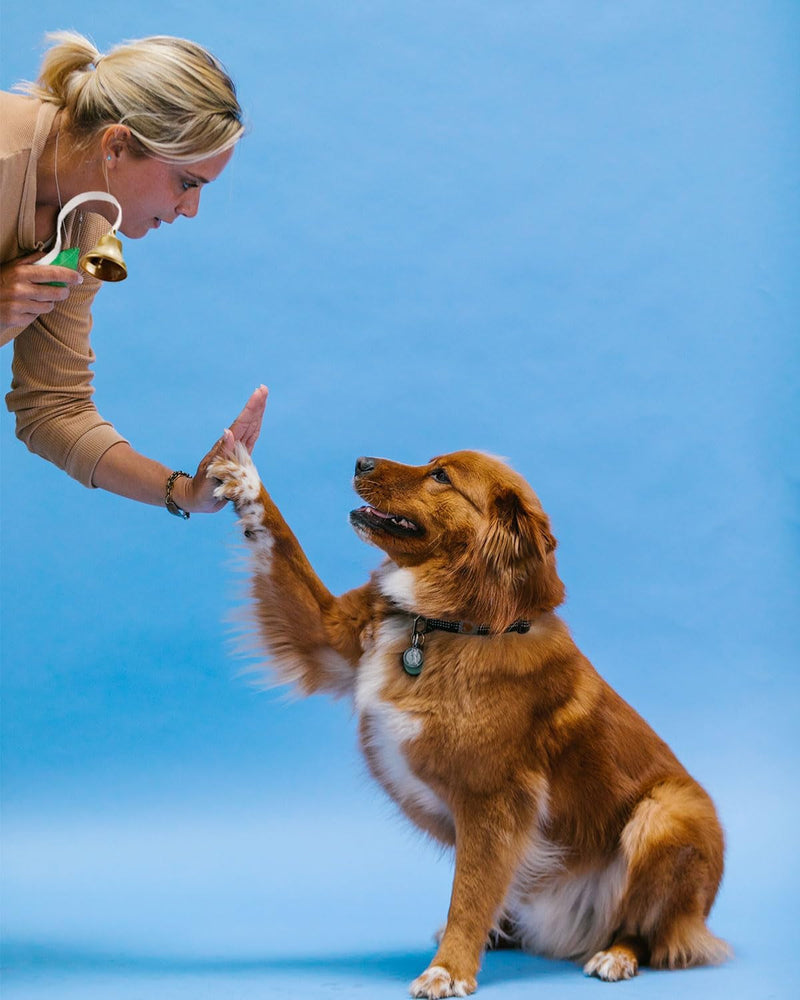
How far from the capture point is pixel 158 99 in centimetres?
280

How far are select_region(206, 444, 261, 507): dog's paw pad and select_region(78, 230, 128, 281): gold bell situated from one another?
0.58 meters

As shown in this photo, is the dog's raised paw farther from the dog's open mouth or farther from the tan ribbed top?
the tan ribbed top

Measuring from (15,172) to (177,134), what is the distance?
39 cm

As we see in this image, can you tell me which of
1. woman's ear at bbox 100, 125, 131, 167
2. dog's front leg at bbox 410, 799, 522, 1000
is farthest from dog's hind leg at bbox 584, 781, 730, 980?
woman's ear at bbox 100, 125, 131, 167

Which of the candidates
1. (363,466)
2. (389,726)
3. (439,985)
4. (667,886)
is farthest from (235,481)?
(667,886)

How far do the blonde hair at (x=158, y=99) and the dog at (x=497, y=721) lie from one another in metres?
0.80

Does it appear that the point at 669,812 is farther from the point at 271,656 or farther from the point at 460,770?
the point at 271,656

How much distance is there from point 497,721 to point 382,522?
0.59 metres

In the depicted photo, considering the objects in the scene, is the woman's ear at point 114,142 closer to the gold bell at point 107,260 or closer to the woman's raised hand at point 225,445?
the gold bell at point 107,260

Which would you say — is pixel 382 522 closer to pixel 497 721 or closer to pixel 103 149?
pixel 497 721

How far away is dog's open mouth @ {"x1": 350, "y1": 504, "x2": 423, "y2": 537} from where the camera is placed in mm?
3084

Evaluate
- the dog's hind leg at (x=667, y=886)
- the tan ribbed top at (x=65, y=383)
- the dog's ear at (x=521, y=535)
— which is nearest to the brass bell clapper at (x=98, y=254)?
the tan ribbed top at (x=65, y=383)

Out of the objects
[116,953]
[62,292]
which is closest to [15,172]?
[62,292]

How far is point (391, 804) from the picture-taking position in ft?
10.5
